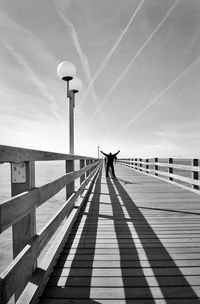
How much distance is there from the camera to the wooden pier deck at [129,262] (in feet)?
6.08

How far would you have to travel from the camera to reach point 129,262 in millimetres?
2422

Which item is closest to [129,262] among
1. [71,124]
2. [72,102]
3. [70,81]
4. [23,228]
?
[23,228]

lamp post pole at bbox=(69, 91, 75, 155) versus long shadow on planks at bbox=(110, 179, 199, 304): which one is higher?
lamp post pole at bbox=(69, 91, 75, 155)

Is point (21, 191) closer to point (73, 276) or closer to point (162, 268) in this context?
point (73, 276)

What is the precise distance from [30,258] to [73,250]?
1176 millimetres

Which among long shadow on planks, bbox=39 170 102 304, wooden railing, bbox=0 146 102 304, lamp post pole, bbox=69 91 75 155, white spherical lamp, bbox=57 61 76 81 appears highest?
white spherical lamp, bbox=57 61 76 81

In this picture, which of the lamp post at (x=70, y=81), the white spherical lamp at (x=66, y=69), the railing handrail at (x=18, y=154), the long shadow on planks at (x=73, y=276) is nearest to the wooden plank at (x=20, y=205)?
the railing handrail at (x=18, y=154)

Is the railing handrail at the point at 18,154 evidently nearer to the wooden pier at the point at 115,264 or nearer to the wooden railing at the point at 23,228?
the wooden railing at the point at 23,228

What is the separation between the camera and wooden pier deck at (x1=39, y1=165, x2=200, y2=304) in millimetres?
1854

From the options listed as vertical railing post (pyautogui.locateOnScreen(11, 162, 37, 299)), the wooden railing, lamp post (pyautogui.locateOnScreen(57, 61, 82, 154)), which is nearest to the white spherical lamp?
lamp post (pyautogui.locateOnScreen(57, 61, 82, 154))

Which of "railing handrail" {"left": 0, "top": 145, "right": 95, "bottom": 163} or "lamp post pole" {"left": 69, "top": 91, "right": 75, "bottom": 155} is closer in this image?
"railing handrail" {"left": 0, "top": 145, "right": 95, "bottom": 163}

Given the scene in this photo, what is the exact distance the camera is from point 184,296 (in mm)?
1827

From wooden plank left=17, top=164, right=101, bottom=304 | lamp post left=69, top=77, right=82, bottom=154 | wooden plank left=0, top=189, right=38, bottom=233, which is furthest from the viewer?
lamp post left=69, top=77, right=82, bottom=154

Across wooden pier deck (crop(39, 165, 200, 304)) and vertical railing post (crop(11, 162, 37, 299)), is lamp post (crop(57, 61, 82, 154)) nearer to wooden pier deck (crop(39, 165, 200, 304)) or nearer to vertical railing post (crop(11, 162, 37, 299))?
wooden pier deck (crop(39, 165, 200, 304))
